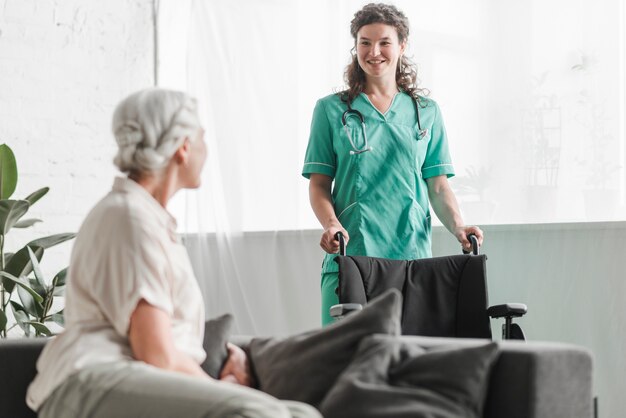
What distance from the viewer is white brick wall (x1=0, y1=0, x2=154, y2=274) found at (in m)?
4.05

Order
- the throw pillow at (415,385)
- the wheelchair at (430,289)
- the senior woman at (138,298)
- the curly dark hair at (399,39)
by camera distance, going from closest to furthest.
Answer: the senior woman at (138,298)
the throw pillow at (415,385)
the wheelchair at (430,289)
the curly dark hair at (399,39)

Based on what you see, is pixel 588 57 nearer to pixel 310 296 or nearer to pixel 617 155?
pixel 617 155

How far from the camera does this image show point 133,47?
4.55 metres

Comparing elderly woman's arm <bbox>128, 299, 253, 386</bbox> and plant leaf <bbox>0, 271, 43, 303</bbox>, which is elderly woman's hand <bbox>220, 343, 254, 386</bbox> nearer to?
elderly woman's arm <bbox>128, 299, 253, 386</bbox>

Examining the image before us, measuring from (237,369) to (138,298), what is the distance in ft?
1.58

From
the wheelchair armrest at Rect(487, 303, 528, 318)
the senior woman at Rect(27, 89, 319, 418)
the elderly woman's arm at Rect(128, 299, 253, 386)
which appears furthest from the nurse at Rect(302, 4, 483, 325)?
the elderly woman's arm at Rect(128, 299, 253, 386)

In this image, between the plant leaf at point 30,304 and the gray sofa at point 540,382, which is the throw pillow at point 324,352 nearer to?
the gray sofa at point 540,382

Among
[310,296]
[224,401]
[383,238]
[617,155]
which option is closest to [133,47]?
[310,296]

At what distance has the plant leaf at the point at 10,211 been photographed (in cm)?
317

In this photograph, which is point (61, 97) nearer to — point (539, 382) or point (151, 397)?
point (151, 397)

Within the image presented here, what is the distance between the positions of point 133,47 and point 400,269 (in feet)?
7.57

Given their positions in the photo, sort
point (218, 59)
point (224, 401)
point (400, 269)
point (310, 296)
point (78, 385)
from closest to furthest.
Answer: point (224, 401), point (78, 385), point (400, 269), point (310, 296), point (218, 59)

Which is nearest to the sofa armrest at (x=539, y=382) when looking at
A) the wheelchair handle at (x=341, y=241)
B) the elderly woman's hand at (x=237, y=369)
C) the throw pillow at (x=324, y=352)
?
the throw pillow at (x=324, y=352)

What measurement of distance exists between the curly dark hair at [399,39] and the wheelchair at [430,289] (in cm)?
60
